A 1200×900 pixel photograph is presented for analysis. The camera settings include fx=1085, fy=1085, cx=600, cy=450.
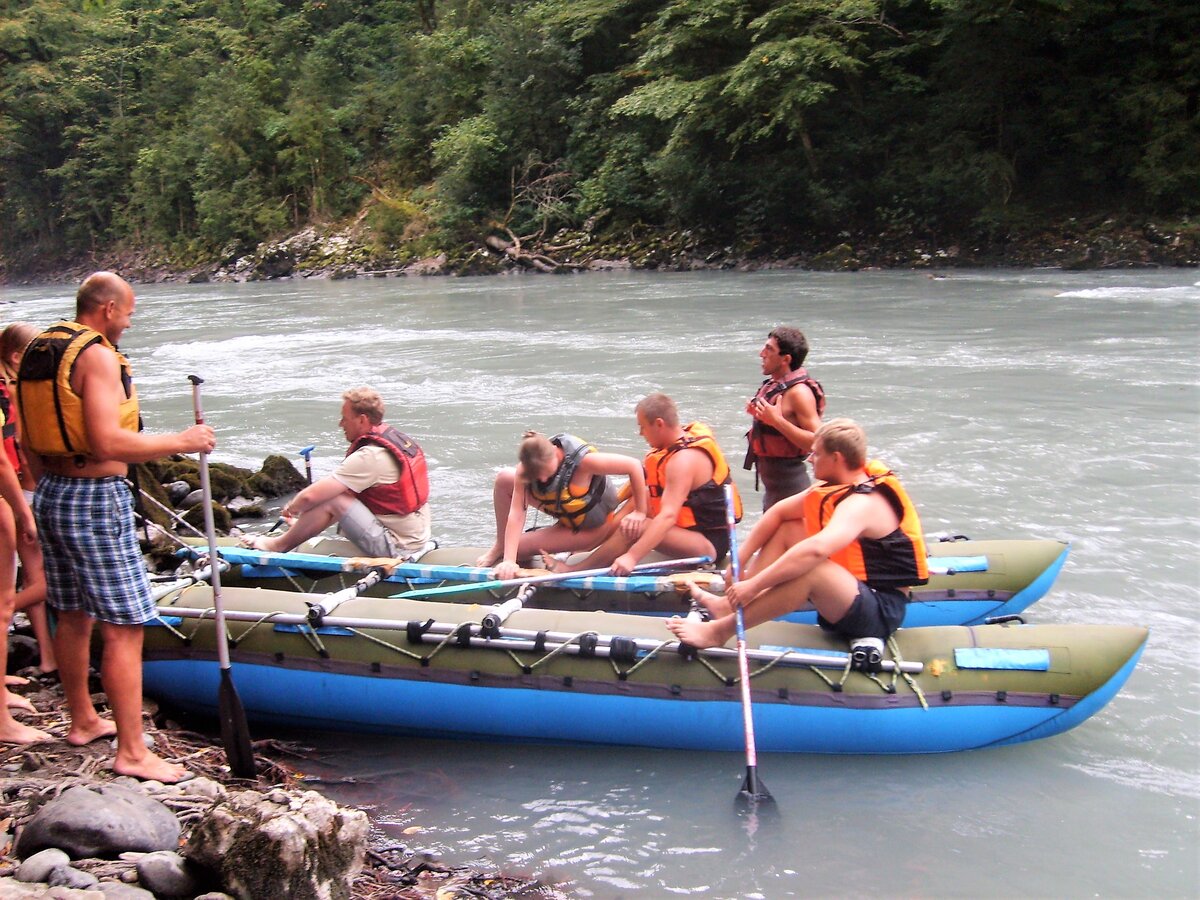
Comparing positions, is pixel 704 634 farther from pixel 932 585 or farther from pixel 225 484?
pixel 225 484

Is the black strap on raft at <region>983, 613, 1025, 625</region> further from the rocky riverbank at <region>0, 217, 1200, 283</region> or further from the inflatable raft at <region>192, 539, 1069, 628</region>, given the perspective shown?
the rocky riverbank at <region>0, 217, 1200, 283</region>

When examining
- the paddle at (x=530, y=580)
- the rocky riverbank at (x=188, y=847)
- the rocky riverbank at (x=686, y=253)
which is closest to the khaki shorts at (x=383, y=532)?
the paddle at (x=530, y=580)

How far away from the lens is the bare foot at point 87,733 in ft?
11.6

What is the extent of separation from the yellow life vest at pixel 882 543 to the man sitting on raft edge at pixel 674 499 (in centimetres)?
86

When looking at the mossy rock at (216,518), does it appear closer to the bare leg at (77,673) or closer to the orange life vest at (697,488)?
the bare leg at (77,673)

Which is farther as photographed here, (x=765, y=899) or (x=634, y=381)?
(x=634, y=381)

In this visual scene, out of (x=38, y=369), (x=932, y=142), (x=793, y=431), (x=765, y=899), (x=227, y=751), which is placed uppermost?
(x=932, y=142)

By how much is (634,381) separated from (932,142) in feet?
39.6

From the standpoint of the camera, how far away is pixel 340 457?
29.6ft

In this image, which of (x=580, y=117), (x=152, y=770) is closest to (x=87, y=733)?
(x=152, y=770)

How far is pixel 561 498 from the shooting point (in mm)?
4844

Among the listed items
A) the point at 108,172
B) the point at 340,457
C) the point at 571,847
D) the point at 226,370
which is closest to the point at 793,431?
the point at 571,847

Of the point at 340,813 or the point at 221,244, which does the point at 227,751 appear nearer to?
the point at 340,813

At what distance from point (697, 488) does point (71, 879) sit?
291cm
